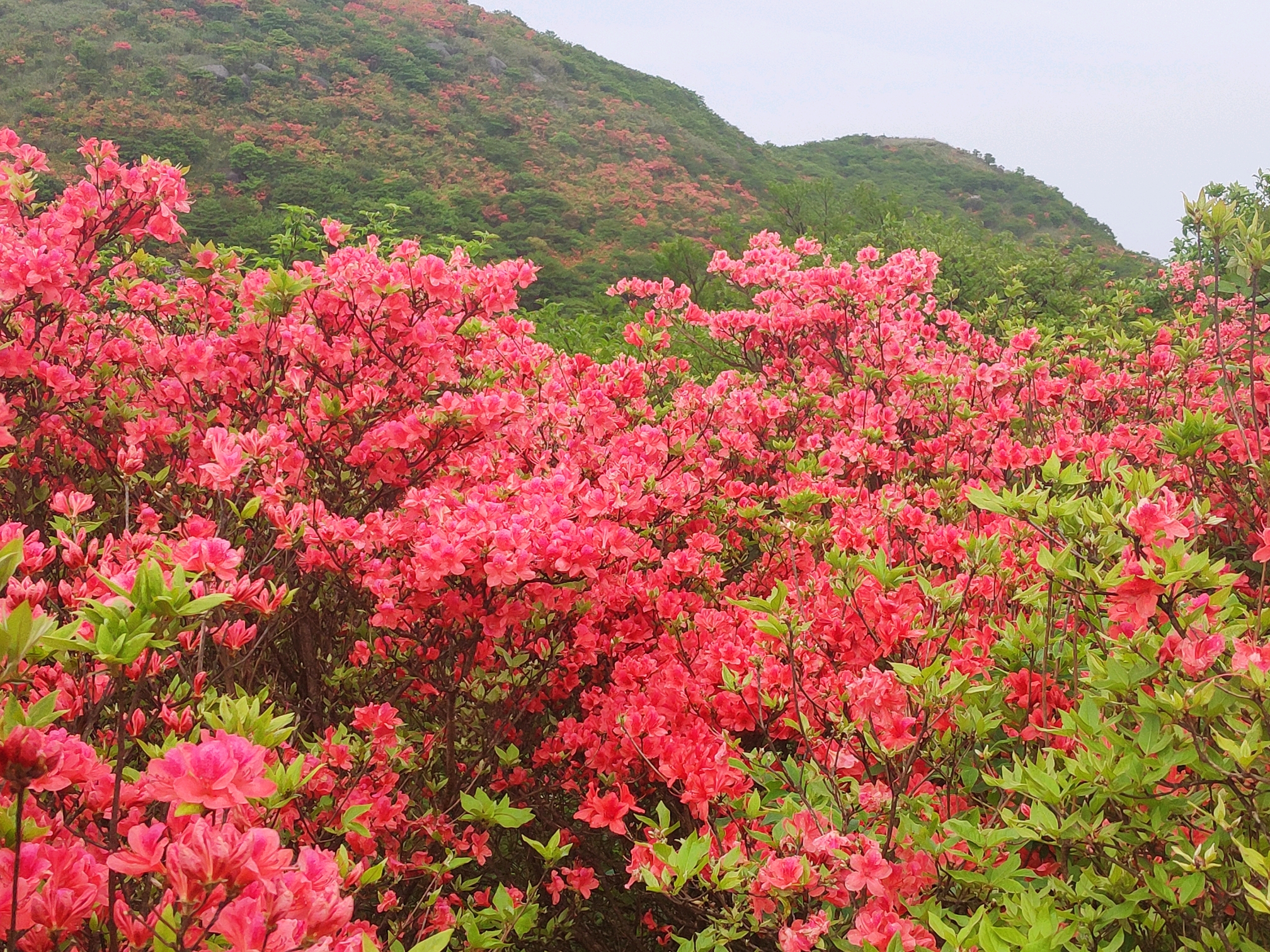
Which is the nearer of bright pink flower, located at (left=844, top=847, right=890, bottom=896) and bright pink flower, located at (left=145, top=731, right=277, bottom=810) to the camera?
bright pink flower, located at (left=145, top=731, right=277, bottom=810)

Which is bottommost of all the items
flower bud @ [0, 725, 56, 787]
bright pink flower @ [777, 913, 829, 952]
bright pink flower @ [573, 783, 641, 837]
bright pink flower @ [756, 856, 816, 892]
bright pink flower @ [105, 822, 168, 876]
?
bright pink flower @ [573, 783, 641, 837]

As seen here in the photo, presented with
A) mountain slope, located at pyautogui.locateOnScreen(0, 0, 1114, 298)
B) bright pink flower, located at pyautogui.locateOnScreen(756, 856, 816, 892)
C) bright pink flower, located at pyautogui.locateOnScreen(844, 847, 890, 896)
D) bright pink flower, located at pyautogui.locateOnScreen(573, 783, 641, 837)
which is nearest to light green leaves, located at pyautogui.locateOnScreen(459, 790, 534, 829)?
bright pink flower, located at pyautogui.locateOnScreen(573, 783, 641, 837)

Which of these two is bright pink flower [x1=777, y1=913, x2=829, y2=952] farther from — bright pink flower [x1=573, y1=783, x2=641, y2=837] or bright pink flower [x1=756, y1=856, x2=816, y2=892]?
bright pink flower [x1=573, y1=783, x2=641, y2=837]

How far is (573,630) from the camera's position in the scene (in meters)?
2.68

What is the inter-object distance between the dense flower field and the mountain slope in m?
9.04

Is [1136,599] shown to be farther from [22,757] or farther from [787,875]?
[22,757]

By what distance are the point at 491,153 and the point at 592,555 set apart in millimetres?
26134

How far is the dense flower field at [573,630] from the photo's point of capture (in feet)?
4.20

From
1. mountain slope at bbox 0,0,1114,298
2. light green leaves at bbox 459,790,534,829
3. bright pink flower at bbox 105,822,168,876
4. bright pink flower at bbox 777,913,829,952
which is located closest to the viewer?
bright pink flower at bbox 105,822,168,876

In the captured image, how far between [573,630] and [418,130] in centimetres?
2736

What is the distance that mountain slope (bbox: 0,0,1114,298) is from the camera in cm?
2011

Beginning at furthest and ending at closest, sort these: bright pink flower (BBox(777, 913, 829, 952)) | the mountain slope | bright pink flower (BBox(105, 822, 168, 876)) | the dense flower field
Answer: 1. the mountain slope
2. bright pink flower (BBox(777, 913, 829, 952))
3. the dense flower field
4. bright pink flower (BBox(105, 822, 168, 876))

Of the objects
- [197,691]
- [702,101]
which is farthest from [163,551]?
[702,101]

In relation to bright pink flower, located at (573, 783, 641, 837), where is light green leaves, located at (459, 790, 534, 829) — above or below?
below
